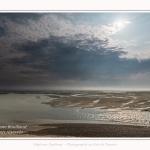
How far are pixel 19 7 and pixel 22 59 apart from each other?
8.45 ft

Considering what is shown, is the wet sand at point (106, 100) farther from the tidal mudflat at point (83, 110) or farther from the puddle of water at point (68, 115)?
the puddle of water at point (68, 115)

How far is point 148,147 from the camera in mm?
5410

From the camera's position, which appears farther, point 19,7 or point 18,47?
point 18,47

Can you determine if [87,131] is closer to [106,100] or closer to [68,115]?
[68,115]

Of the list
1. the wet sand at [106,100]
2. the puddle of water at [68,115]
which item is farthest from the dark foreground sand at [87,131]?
the wet sand at [106,100]

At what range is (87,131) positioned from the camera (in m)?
5.81

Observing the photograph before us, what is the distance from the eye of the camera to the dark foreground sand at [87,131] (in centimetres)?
562

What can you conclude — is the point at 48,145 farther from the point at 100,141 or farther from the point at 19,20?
the point at 19,20

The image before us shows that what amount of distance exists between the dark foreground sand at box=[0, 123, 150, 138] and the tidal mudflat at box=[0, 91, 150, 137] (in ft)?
0.22

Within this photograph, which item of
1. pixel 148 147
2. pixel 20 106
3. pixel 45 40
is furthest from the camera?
pixel 20 106

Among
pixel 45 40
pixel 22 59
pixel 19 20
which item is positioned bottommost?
pixel 22 59

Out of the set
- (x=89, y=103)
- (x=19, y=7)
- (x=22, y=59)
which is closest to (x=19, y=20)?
(x=19, y=7)

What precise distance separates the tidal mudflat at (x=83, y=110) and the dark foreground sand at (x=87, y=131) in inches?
2.6

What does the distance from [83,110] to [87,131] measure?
1534mm
